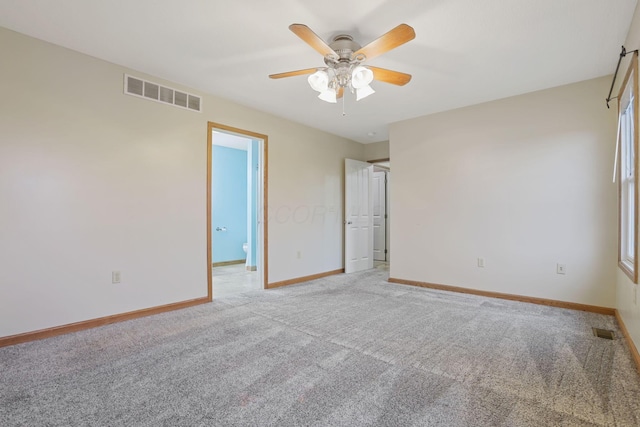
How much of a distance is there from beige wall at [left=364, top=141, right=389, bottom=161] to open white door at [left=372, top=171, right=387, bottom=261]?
36.4 inches

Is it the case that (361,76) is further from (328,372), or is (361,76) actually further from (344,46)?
(328,372)

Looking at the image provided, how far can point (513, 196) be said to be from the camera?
12.4 feet

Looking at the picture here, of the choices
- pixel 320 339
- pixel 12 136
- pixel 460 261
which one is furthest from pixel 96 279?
pixel 460 261

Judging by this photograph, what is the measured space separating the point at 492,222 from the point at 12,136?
497 cm

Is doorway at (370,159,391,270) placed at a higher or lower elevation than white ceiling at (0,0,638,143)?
lower

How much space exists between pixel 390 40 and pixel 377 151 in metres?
4.16

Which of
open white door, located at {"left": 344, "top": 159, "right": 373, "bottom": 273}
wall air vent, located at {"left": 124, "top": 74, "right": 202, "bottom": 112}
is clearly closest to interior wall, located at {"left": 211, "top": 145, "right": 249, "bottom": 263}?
open white door, located at {"left": 344, "top": 159, "right": 373, "bottom": 273}

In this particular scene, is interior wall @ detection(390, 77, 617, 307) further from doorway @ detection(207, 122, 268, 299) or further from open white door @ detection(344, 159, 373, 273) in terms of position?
doorway @ detection(207, 122, 268, 299)

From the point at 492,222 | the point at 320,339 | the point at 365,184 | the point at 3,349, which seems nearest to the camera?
the point at 3,349

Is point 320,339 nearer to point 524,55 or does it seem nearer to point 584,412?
point 584,412

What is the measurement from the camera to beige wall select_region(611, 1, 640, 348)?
2.17 metres

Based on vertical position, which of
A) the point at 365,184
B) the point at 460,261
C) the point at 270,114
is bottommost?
the point at 460,261

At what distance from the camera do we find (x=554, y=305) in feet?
11.4

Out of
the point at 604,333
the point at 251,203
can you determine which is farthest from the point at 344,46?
the point at 251,203
